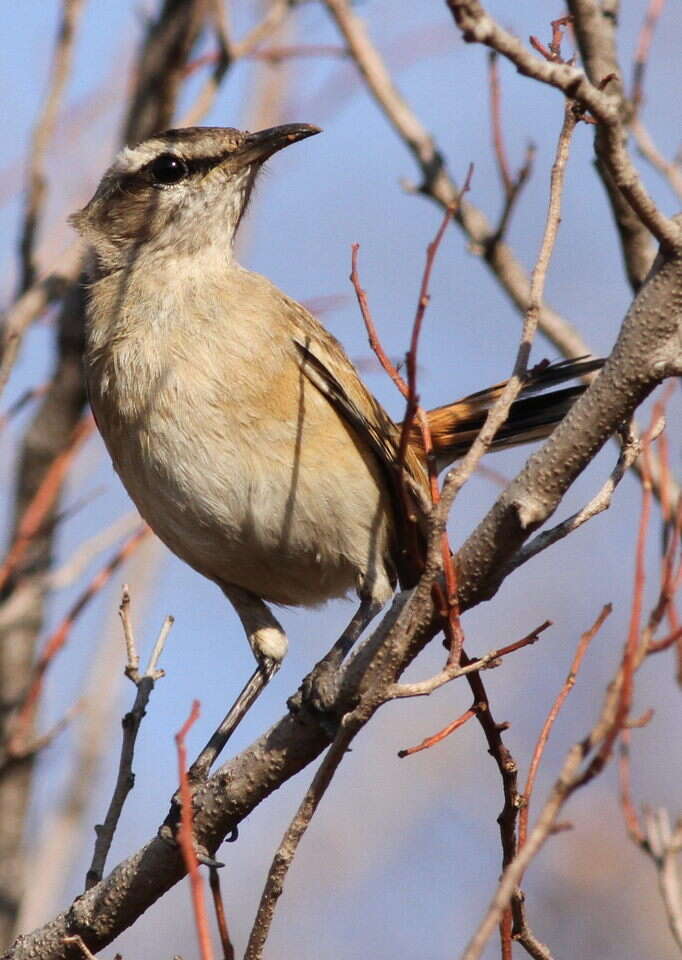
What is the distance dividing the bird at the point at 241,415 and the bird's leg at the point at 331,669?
0.01 meters

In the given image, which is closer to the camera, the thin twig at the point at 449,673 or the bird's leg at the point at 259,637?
the thin twig at the point at 449,673

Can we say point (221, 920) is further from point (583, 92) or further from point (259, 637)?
point (259, 637)

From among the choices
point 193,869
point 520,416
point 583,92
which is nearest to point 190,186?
point 520,416

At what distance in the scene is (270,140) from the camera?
4.75 meters

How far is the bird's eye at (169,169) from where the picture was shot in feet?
16.4

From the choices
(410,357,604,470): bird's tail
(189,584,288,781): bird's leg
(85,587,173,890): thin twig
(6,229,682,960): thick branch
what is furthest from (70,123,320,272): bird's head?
(6,229,682,960): thick branch

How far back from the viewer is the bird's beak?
460cm

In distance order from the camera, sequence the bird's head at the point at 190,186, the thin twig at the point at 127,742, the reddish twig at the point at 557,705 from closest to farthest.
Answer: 1. the reddish twig at the point at 557,705
2. the thin twig at the point at 127,742
3. the bird's head at the point at 190,186

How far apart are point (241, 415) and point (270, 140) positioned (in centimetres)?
115

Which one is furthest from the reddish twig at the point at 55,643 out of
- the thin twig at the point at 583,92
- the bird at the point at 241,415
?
the thin twig at the point at 583,92

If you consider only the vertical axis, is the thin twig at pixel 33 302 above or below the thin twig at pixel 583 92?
above

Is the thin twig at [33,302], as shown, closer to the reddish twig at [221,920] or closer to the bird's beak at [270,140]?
the bird's beak at [270,140]

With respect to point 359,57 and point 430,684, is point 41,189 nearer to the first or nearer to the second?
point 359,57

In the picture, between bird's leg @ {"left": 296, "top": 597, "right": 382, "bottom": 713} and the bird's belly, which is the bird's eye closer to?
the bird's belly
